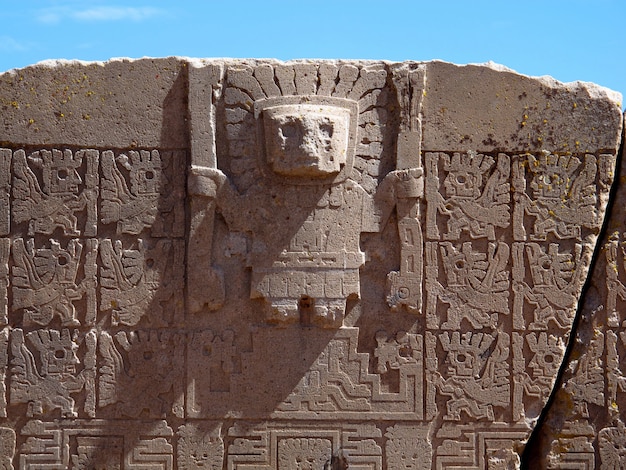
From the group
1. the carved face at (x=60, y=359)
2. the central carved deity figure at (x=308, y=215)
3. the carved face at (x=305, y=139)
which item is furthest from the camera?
the carved face at (x=60, y=359)

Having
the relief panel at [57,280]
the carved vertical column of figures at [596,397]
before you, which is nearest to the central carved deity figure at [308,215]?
the relief panel at [57,280]

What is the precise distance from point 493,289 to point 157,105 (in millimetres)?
2435

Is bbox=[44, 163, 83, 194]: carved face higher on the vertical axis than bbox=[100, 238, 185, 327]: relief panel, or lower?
higher

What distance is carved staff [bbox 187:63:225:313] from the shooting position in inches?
268

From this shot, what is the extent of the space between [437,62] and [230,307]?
2036 millimetres

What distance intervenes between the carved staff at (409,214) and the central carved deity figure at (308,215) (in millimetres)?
54

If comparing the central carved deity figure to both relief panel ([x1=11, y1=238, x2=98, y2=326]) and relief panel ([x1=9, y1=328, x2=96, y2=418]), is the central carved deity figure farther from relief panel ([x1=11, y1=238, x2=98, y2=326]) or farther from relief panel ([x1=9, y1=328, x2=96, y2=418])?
relief panel ([x1=9, y1=328, x2=96, y2=418])

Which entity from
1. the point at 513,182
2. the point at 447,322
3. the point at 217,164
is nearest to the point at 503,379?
the point at 447,322

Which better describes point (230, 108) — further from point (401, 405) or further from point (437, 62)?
point (401, 405)

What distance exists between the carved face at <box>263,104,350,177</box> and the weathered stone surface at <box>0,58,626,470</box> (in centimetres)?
6

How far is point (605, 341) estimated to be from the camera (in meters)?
6.98

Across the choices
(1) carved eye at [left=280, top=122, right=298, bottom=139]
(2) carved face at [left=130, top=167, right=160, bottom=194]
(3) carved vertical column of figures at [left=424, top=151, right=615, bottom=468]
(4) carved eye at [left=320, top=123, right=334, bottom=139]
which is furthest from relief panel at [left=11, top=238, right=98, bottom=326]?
(3) carved vertical column of figures at [left=424, top=151, right=615, bottom=468]

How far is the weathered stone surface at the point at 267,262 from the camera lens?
6.84m

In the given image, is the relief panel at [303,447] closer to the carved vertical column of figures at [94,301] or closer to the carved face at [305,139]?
the carved vertical column of figures at [94,301]
